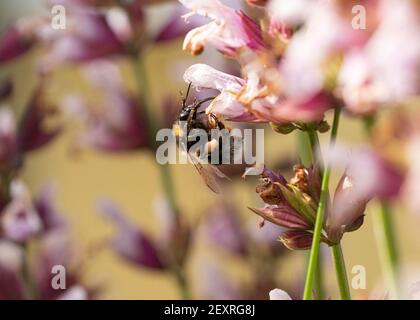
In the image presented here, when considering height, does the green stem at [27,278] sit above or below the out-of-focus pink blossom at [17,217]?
below

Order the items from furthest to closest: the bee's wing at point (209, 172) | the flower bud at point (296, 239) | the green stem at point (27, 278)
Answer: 1. the green stem at point (27, 278)
2. the bee's wing at point (209, 172)
3. the flower bud at point (296, 239)

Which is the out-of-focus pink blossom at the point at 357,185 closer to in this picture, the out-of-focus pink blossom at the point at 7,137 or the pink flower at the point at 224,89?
the pink flower at the point at 224,89

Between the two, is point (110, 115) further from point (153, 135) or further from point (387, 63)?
point (387, 63)

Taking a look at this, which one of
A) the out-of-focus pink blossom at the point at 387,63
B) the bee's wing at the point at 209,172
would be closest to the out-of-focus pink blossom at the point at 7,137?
the bee's wing at the point at 209,172

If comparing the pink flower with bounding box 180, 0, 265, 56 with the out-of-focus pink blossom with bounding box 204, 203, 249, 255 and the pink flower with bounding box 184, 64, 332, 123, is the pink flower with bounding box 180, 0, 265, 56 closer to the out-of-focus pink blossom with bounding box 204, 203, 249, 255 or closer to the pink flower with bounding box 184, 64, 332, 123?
the pink flower with bounding box 184, 64, 332, 123

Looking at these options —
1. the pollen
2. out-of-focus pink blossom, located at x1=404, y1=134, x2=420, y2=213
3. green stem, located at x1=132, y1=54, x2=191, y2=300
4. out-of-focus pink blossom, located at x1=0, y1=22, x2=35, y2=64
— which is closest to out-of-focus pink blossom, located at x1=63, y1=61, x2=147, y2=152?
green stem, located at x1=132, y1=54, x2=191, y2=300

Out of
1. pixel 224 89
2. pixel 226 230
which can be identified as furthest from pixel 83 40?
pixel 224 89
